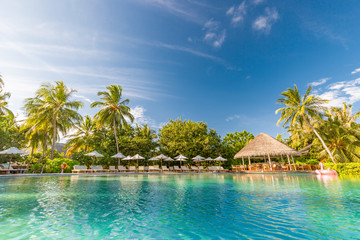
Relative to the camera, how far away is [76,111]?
20625mm

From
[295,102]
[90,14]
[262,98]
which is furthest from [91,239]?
[262,98]

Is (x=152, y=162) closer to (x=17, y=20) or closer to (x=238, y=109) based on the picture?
(x=17, y=20)

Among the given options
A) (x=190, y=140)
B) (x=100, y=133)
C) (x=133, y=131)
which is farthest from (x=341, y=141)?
(x=100, y=133)

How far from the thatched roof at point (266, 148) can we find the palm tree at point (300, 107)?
242 cm

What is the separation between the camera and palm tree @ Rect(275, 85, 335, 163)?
1892 centimetres

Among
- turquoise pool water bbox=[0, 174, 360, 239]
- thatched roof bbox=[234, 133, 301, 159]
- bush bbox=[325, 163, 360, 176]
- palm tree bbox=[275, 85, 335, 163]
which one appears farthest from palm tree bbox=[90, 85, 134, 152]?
bush bbox=[325, 163, 360, 176]

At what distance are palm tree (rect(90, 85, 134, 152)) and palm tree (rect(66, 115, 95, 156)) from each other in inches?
127

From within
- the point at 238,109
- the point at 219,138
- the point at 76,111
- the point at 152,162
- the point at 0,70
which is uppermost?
the point at 238,109

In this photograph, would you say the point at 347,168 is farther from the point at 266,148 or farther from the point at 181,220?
the point at 181,220

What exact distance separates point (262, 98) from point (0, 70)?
36611 mm

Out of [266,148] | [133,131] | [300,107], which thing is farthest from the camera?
[133,131]

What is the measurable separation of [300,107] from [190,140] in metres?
13.7

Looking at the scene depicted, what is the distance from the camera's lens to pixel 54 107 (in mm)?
19469

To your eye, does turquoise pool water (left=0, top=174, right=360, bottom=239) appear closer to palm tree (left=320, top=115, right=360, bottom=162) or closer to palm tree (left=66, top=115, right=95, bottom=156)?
palm tree (left=320, top=115, right=360, bottom=162)
